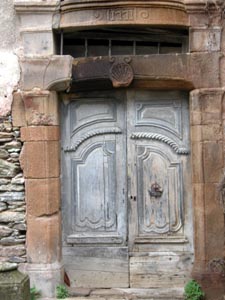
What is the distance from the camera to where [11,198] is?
20.3 feet

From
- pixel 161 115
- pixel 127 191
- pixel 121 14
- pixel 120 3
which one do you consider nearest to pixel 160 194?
pixel 127 191

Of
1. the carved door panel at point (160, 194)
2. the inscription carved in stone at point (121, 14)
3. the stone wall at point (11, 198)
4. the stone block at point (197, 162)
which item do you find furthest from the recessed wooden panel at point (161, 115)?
the stone wall at point (11, 198)

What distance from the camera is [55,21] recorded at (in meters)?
6.18

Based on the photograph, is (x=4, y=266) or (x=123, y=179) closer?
(x=4, y=266)

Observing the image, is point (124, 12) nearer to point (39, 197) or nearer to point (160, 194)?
point (160, 194)

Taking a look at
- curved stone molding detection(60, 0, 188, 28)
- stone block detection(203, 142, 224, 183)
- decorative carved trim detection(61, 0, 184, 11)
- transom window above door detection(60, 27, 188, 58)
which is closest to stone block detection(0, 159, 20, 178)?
transom window above door detection(60, 27, 188, 58)

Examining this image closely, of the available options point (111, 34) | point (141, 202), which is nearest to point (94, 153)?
point (141, 202)

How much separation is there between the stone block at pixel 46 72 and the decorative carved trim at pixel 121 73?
1.46 ft

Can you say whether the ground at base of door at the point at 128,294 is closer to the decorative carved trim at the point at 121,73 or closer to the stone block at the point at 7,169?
the stone block at the point at 7,169

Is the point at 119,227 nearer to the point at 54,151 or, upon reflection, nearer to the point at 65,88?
the point at 54,151

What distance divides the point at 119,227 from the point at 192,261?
2.82 feet

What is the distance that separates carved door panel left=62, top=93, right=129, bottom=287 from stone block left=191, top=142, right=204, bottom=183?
2.53ft

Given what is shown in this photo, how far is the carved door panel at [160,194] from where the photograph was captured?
6359 millimetres

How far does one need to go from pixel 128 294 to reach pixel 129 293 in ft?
0.10
